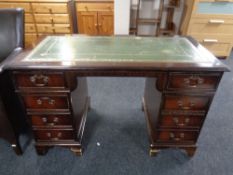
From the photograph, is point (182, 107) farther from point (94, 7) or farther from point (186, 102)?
point (94, 7)

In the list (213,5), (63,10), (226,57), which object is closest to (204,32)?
(213,5)

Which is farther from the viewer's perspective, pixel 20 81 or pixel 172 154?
pixel 172 154

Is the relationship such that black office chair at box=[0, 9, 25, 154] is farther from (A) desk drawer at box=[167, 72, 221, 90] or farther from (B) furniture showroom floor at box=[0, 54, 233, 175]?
(A) desk drawer at box=[167, 72, 221, 90]

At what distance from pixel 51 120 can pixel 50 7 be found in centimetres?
232

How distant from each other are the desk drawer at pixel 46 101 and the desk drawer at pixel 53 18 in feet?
7.24

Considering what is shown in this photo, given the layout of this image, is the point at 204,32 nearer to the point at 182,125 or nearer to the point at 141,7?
the point at 141,7

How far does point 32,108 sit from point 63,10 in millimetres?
2231

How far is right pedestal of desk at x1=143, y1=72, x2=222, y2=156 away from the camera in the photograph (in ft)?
3.15

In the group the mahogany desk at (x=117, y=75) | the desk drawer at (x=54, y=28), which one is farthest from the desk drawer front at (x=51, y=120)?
the desk drawer at (x=54, y=28)

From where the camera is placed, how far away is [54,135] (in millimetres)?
1232

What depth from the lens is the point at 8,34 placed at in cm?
136

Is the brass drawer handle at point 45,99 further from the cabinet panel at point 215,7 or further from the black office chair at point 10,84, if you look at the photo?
the cabinet panel at point 215,7

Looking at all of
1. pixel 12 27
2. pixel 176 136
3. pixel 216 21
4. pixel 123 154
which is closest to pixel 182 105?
pixel 176 136

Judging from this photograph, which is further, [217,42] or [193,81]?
[217,42]
